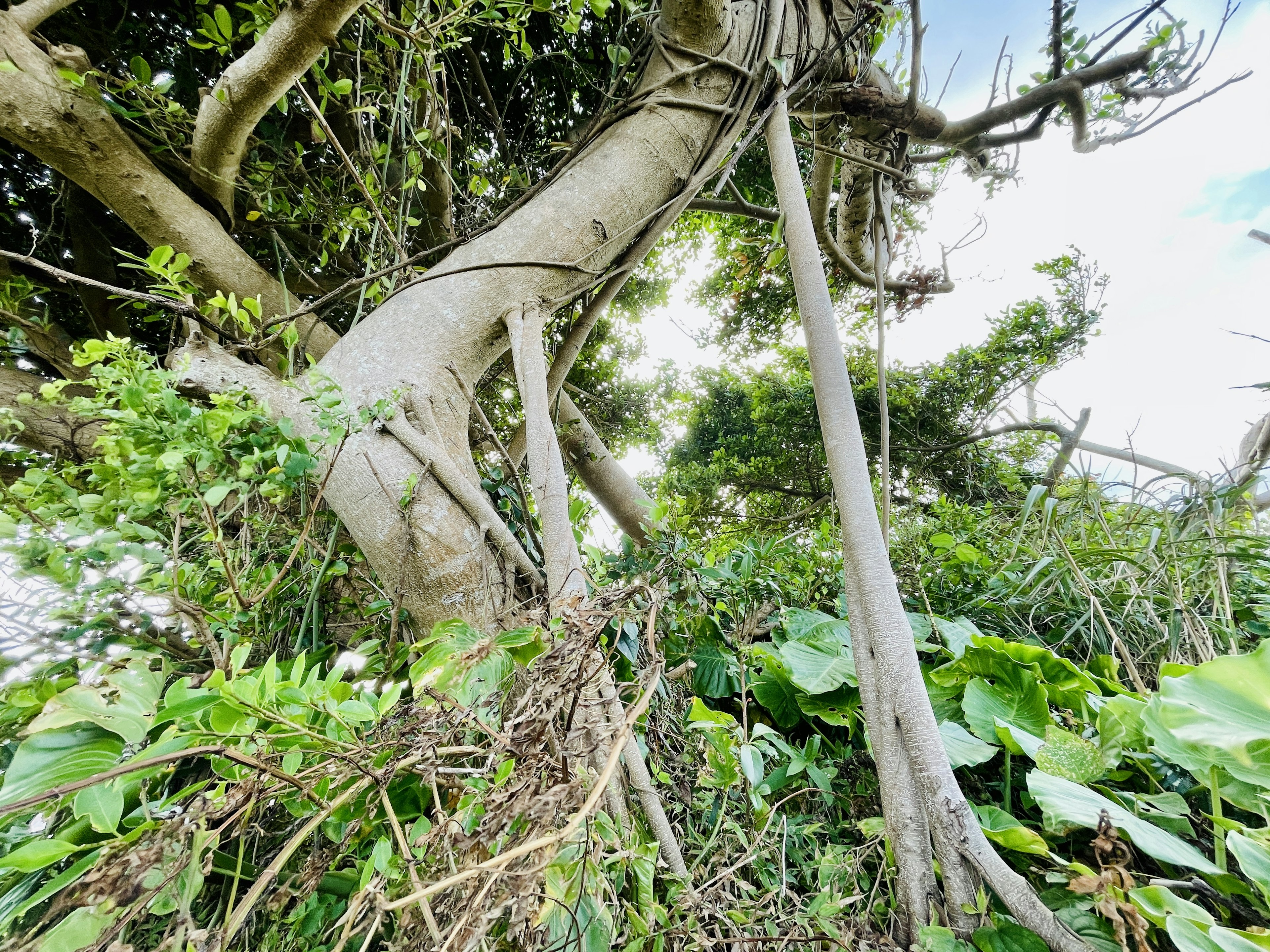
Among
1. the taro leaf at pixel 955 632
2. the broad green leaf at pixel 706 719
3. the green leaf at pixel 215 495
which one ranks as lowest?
the broad green leaf at pixel 706 719

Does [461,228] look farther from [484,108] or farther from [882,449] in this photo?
[882,449]

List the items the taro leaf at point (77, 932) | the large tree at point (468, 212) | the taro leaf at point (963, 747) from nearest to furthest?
the taro leaf at point (77, 932) → the taro leaf at point (963, 747) → the large tree at point (468, 212)

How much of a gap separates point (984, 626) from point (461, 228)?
190 cm

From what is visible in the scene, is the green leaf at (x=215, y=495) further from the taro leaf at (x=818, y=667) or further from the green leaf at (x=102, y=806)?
the taro leaf at (x=818, y=667)

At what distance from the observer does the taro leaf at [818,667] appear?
2.87 feet

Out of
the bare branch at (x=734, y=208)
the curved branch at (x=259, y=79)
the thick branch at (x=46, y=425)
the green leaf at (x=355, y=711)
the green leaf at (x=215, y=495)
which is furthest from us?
the bare branch at (x=734, y=208)

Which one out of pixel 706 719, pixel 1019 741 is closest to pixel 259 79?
pixel 706 719

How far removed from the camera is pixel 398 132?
1.49 meters

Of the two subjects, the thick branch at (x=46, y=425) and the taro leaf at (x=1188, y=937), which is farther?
the thick branch at (x=46, y=425)

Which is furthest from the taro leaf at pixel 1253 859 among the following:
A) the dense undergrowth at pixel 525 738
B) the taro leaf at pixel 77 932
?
the taro leaf at pixel 77 932

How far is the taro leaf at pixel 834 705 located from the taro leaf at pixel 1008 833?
226 mm

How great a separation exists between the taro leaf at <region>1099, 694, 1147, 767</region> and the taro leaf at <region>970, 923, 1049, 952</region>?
232 millimetres

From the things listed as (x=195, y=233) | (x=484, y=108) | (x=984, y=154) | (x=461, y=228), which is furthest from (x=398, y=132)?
(x=984, y=154)

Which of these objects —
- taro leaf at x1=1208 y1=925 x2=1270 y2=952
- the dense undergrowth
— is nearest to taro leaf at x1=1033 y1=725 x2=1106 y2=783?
the dense undergrowth
